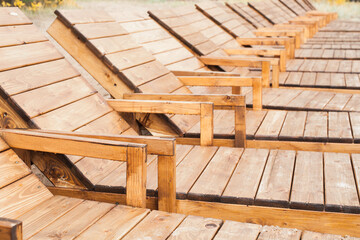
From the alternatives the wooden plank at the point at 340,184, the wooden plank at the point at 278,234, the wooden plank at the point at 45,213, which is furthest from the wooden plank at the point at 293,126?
the wooden plank at the point at 45,213

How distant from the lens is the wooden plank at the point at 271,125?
3228 millimetres

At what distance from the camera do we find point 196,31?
19.3 feet

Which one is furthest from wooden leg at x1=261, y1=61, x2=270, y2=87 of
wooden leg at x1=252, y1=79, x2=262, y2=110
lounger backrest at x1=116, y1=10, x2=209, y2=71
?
wooden leg at x1=252, y1=79, x2=262, y2=110

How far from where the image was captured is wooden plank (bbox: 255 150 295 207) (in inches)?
89.8

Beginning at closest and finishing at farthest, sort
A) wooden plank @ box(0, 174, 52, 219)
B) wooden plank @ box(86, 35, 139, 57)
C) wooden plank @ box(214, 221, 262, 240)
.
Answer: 1. wooden plank @ box(214, 221, 262, 240)
2. wooden plank @ box(0, 174, 52, 219)
3. wooden plank @ box(86, 35, 139, 57)

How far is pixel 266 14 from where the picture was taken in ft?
32.8

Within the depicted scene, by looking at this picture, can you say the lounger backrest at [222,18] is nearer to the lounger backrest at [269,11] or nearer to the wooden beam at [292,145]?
the lounger backrest at [269,11]

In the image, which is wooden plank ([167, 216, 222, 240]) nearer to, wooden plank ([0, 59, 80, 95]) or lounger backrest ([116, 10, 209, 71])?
wooden plank ([0, 59, 80, 95])

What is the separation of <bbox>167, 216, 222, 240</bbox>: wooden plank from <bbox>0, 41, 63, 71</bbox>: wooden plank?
139 centimetres

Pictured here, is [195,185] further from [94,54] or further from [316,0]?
[316,0]

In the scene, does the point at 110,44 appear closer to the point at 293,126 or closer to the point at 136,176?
the point at 293,126

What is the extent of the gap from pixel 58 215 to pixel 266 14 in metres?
8.59

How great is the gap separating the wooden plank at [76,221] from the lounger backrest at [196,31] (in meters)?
3.38

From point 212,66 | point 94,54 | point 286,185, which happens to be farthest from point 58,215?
point 212,66
